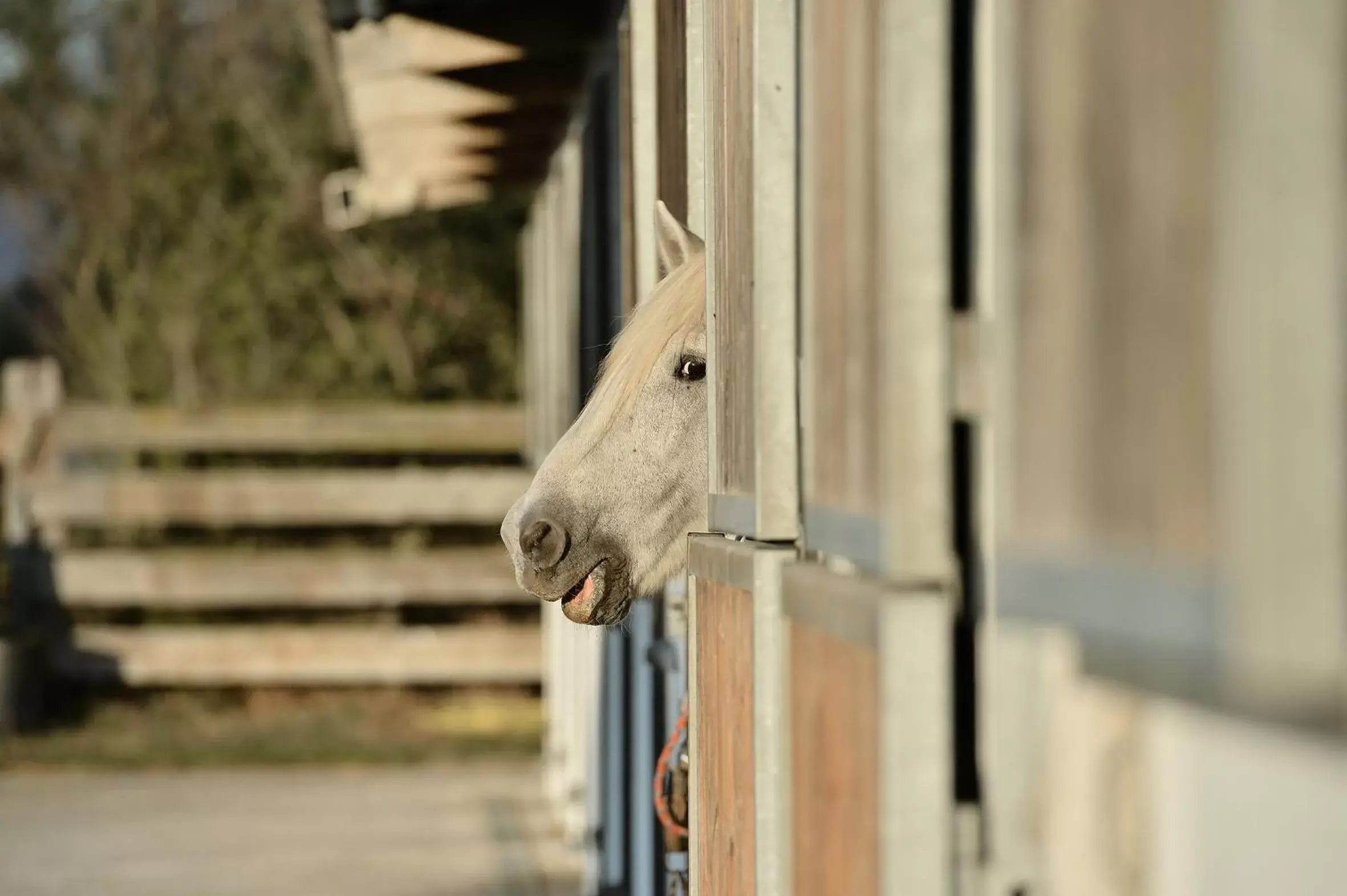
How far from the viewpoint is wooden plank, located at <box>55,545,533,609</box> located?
402 inches

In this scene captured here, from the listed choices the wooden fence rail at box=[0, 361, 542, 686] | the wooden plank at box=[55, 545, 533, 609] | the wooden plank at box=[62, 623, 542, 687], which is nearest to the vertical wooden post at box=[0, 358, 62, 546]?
the wooden fence rail at box=[0, 361, 542, 686]

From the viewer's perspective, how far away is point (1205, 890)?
90 cm

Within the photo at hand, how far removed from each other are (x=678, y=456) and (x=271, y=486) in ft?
25.8

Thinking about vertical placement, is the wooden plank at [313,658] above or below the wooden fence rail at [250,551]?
below

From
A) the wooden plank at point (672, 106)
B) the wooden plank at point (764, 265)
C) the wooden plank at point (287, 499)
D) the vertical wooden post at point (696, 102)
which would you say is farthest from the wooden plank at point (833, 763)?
the wooden plank at point (287, 499)

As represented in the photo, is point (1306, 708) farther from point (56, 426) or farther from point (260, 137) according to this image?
point (260, 137)

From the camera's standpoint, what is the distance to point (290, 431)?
11.0 metres

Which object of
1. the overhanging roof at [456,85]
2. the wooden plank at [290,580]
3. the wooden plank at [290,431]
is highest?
the overhanging roof at [456,85]

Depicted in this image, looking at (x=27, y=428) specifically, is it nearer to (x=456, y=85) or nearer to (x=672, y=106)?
(x=456, y=85)

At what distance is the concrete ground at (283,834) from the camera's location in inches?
260

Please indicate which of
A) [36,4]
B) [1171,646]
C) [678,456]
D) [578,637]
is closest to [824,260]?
[1171,646]

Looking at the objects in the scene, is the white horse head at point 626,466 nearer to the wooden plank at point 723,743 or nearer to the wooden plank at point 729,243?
the wooden plank at point 729,243

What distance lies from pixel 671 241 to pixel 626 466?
1.46 ft

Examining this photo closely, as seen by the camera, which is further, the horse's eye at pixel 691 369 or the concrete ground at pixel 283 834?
the concrete ground at pixel 283 834
